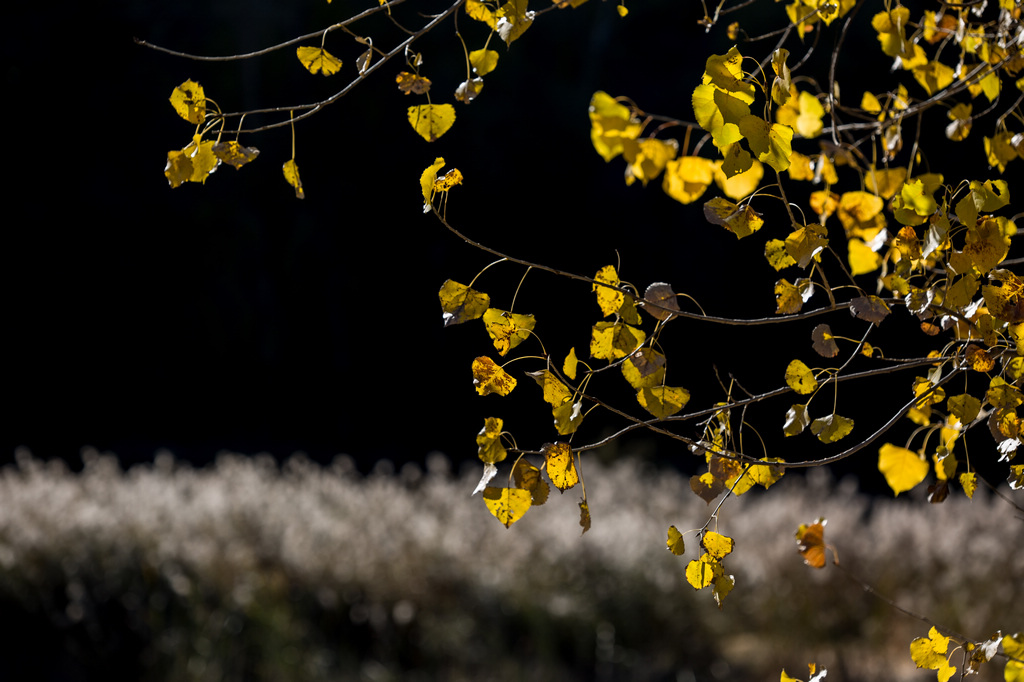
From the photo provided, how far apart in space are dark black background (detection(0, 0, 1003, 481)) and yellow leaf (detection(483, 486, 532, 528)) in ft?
20.0

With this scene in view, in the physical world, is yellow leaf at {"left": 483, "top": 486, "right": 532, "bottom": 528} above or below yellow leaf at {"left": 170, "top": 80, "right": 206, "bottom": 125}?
below

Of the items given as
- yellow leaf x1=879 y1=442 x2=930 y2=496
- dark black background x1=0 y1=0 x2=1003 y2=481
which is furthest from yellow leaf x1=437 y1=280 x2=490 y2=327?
dark black background x1=0 y1=0 x2=1003 y2=481

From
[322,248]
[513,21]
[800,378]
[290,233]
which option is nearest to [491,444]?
[800,378]

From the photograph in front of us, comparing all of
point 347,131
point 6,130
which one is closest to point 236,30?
point 347,131

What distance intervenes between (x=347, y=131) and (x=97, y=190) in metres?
2.16

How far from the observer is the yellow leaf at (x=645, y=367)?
762 mm

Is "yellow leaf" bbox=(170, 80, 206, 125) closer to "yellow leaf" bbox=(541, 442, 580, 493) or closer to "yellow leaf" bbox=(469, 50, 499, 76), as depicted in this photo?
"yellow leaf" bbox=(469, 50, 499, 76)

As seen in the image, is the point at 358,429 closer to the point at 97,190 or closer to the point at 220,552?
the point at 97,190

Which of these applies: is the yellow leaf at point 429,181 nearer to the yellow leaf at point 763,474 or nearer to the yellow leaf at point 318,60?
the yellow leaf at point 318,60

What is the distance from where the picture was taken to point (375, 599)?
2785 millimetres

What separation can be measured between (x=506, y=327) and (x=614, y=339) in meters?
0.09

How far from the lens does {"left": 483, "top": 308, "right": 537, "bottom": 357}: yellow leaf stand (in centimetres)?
75

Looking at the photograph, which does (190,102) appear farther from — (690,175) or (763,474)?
(763,474)

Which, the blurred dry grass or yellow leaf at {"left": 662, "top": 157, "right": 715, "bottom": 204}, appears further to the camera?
the blurred dry grass
